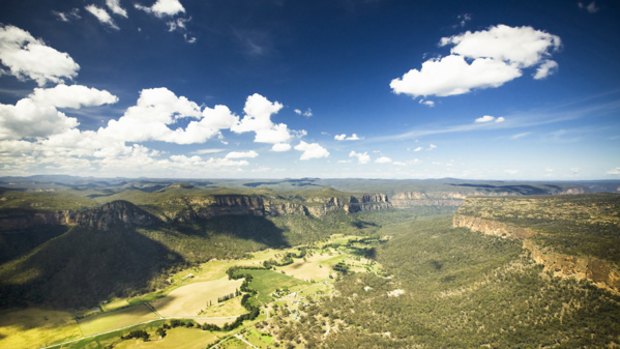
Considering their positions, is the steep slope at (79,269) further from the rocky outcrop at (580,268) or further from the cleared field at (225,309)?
the rocky outcrop at (580,268)

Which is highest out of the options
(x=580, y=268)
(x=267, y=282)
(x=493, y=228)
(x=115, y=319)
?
(x=493, y=228)

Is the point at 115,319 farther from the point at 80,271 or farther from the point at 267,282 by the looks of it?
the point at 267,282

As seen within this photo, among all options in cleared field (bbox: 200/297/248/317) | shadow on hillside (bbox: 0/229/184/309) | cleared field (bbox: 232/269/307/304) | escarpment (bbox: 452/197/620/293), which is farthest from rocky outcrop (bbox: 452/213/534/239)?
shadow on hillside (bbox: 0/229/184/309)

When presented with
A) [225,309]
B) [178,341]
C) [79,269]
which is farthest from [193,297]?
[79,269]

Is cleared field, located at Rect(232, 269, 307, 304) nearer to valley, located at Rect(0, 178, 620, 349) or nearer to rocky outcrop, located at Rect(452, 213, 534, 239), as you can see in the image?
valley, located at Rect(0, 178, 620, 349)

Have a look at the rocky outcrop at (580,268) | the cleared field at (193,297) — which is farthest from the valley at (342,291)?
the cleared field at (193,297)

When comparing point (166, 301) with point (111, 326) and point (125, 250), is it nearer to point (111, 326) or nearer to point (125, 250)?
point (111, 326)
